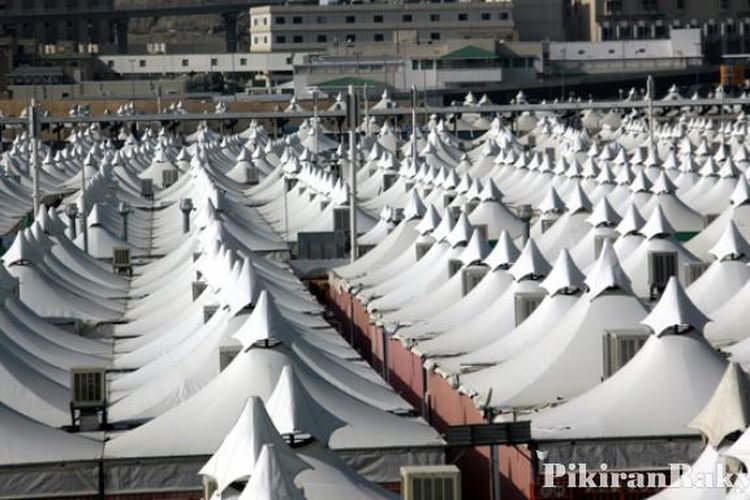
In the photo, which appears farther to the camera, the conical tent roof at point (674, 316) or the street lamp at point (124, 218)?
the street lamp at point (124, 218)

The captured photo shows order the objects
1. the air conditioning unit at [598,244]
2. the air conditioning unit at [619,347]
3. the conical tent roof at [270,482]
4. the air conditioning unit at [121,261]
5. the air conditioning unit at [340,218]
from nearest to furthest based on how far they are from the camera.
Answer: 1. the conical tent roof at [270,482]
2. the air conditioning unit at [619,347]
3. the air conditioning unit at [598,244]
4. the air conditioning unit at [121,261]
5. the air conditioning unit at [340,218]

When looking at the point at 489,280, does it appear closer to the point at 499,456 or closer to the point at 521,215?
the point at 499,456

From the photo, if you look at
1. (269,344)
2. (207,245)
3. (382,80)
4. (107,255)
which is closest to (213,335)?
(269,344)

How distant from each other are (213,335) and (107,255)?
2570 cm

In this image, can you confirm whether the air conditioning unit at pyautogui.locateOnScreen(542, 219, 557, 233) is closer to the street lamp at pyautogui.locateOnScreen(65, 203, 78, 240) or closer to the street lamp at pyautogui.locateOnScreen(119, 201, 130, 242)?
the street lamp at pyautogui.locateOnScreen(119, 201, 130, 242)

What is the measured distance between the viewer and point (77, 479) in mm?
33031

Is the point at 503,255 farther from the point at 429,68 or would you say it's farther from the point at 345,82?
the point at 429,68

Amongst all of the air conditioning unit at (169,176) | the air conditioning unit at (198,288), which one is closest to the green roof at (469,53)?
the air conditioning unit at (169,176)

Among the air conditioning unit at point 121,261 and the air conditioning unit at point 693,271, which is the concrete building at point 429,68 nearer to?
the air conditioning unit at point 121,261

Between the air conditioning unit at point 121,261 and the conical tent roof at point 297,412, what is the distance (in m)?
29.1

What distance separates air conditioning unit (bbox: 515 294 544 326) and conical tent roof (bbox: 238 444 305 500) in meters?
19.2

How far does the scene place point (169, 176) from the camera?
333 feet

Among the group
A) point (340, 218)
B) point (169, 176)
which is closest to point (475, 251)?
point (340, 218)

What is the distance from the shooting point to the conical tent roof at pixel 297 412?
99.5ft
